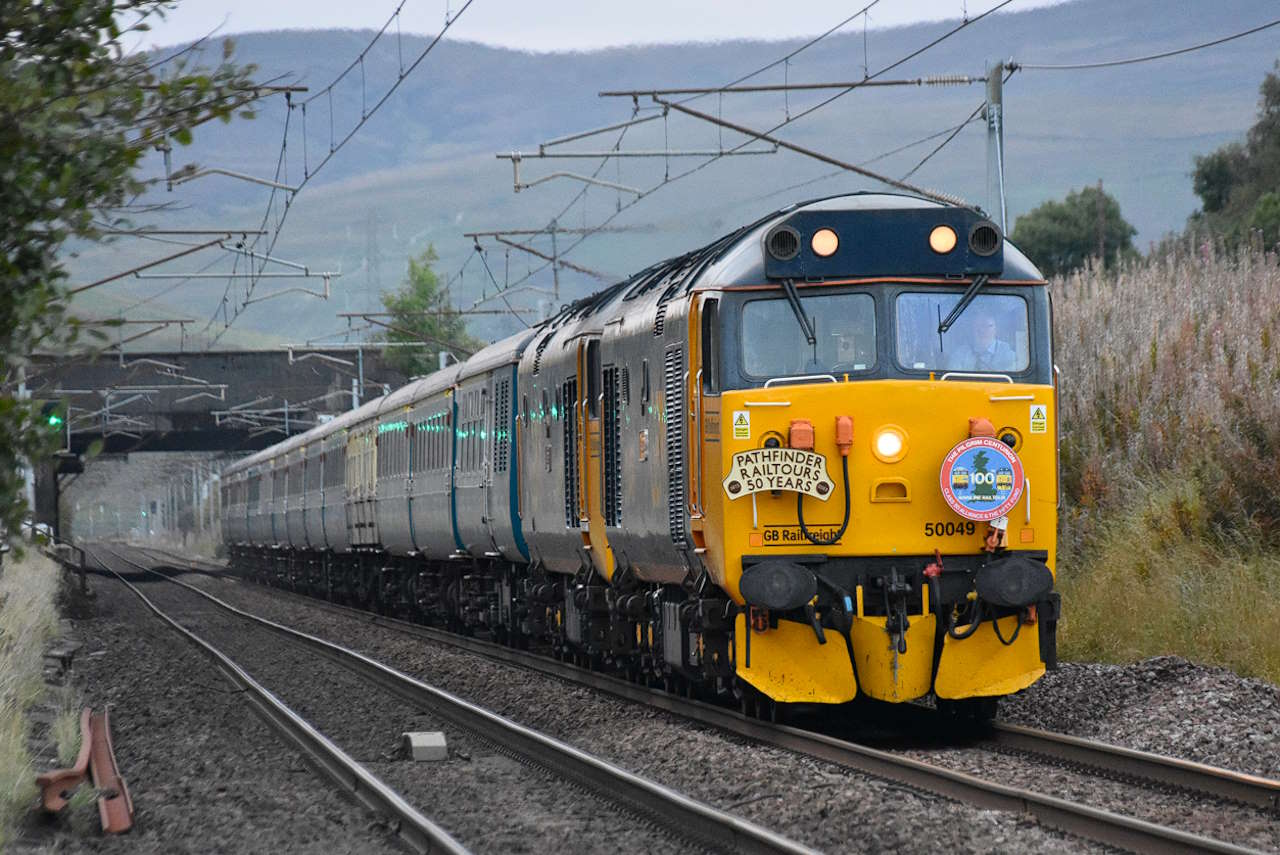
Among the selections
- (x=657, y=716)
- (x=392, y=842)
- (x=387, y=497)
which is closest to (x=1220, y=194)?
(x=387, y=497)

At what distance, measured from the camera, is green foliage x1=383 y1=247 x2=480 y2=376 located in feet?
250

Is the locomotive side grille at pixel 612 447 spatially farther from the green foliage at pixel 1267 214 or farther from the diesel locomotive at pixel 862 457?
the green foliage at pixel 1267 214

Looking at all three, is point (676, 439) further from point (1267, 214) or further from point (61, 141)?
point (1267, 214)

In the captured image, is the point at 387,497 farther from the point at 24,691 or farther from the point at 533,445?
the point at 24,691

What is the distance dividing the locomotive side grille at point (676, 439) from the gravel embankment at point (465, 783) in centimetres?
191

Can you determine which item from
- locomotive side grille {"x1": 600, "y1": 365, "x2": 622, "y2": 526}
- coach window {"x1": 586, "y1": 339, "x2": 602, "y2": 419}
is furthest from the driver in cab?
coach window {"x1": 586, "y1": 339, "x2": 602, "y2": 419}

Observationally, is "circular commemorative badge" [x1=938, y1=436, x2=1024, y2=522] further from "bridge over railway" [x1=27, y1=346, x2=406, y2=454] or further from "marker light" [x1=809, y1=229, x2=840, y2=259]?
"bridge over railway" [x1=27, y1=346, x2=406, y2=454]

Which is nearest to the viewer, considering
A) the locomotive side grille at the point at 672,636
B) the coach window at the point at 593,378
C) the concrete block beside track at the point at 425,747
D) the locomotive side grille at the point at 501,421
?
the concrete block beside track at the point at 425,747

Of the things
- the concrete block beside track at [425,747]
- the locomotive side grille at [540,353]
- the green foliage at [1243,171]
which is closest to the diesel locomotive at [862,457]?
the concrete block beside track at [425,747]

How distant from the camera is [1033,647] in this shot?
35.7ft

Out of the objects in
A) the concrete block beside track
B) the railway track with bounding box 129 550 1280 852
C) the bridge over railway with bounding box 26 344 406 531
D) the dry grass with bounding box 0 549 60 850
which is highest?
the bridge over railway with bounding box 26 344 406 531

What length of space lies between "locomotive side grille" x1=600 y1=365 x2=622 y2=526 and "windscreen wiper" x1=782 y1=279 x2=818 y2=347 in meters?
2.90

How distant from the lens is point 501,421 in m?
19.3

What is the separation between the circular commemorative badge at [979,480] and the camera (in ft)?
35.1
